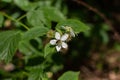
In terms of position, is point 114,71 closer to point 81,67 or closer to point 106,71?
point 106,71

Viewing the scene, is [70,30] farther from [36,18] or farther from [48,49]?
[36,18]

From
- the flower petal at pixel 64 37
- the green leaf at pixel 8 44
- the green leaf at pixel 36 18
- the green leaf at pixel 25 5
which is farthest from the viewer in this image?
the green leaf at pixel 25 5

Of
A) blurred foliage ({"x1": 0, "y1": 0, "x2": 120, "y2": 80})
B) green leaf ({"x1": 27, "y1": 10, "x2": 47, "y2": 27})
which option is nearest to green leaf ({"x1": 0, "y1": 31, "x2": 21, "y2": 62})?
blurred foliage ({"x1": 0, "y1": 0, "x2": 120, "y2": 80})

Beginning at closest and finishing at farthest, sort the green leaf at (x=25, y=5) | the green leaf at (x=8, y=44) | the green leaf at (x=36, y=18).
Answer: the green leaf at (x=8, y=44), the green leaf at (x=36, y=18), the green leaf at (x=25, y=5)

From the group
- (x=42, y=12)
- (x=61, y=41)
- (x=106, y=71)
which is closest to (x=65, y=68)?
(x=106, y=71)

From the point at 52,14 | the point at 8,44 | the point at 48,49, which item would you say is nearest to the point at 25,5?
the point at 52,14

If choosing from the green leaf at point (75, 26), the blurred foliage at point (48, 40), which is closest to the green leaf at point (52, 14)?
the blurred foliage at point (48, 40)

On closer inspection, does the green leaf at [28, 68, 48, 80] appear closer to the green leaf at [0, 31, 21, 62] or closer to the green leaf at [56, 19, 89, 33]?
the green leaf at [0, 31, 21, 62]

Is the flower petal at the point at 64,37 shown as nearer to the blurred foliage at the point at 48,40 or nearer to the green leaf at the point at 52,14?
the blurred foliage at the point at 48,40
